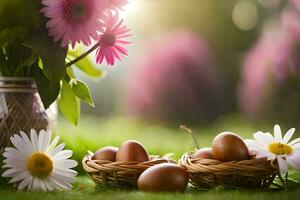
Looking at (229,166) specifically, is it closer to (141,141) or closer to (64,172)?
(64,172)


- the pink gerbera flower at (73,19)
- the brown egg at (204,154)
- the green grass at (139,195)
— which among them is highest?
the pink gerbera flower at (73,19)

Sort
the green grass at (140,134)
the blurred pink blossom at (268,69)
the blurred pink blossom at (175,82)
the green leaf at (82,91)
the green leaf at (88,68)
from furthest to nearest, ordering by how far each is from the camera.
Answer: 1. the blurred pink blossom at (175,82)
2. the blurred pink blossom at (268,69)
3. the green grass at (140,134)
4. the green leaf at (88,68)
5. the green leaf at (82,91)

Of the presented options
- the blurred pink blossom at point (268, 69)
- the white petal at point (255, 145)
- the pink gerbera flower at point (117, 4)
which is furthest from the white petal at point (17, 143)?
the blurred pink blossom at point (268, 69)

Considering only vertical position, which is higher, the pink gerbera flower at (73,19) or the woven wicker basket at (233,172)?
the pink gerbera flower at (73,19)

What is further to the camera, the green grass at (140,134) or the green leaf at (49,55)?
the green grass at (140,134)

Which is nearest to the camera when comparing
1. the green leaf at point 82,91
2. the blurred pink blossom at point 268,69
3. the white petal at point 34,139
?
the white petal at point 34,139

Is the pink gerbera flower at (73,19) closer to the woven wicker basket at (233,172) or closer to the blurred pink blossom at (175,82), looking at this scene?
the woven wicker basket at (233,172)

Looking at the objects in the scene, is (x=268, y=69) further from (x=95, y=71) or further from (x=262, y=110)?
(x=95, y=71)
